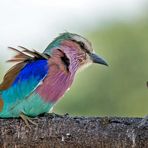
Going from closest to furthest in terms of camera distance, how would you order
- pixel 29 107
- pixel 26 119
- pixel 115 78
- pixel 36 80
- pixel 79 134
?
pixel 79 134, pixel 26 119, pixel 29 107, pixel 36 80, pixel 115 78

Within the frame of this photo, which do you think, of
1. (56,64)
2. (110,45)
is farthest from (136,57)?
(56,64)

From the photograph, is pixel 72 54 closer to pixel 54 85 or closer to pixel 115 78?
pixel 54 85

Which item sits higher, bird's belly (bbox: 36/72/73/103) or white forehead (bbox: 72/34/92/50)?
white forehead (bbox: 72/34/92/50)

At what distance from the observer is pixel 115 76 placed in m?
10.0

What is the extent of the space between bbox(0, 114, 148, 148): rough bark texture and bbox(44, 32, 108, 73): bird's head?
70 cm

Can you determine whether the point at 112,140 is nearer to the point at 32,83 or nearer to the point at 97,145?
the point at 97,145

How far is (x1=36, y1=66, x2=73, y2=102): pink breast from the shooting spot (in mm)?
3705

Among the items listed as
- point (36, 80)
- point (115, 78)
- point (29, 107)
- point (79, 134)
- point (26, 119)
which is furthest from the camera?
point (115, 78)

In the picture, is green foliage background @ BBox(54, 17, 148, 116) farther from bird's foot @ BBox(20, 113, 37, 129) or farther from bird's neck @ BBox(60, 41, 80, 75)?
bird's foot @ BBox(20, 113, 37, 129)

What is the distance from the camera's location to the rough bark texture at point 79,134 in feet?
10.2

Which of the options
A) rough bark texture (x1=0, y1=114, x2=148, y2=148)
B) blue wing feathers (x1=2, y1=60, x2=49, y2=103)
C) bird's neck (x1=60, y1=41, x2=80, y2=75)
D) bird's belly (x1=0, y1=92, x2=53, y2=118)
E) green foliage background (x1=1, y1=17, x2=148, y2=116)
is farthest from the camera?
green foliage background (x1=1, y1=17, x2=148, y2=116)

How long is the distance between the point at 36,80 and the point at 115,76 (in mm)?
6322

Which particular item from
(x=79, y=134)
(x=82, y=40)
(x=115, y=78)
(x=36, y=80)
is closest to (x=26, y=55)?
(x=36, y=80)


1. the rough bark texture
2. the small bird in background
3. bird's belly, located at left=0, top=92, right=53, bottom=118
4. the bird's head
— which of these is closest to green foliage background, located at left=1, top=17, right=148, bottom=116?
the bird's head
